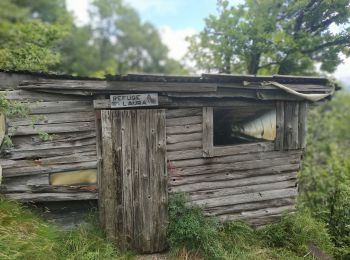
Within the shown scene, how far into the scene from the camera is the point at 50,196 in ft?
16.8

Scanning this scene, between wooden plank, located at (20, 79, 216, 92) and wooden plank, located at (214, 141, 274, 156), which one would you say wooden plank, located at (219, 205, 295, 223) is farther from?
wooden plank, located at (20, 79, 216, 92)

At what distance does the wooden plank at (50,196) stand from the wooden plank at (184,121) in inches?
77.1

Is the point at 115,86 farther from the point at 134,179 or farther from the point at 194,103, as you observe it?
the point at 134,179

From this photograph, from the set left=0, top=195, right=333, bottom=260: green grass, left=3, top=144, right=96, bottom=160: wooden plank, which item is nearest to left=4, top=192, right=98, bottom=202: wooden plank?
left=0, top=195, right=333, bottom=260: green grass

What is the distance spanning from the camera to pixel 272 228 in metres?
6.24

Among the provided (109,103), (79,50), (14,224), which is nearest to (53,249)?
(14,224)

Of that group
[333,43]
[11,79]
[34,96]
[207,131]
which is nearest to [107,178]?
[34,96]

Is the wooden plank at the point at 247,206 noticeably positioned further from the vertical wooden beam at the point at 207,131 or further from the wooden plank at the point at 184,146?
the wooden plank at the point at 184,146

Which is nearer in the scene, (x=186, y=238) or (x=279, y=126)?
(x=186, y=238)

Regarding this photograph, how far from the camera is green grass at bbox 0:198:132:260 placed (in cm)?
396

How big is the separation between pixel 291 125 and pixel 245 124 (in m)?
1.45

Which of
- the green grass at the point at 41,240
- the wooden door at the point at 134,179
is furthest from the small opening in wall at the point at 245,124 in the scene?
the green grass at the point at 41,240

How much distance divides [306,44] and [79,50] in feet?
56.7

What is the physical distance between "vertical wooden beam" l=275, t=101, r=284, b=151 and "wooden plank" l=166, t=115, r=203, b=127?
176cm
